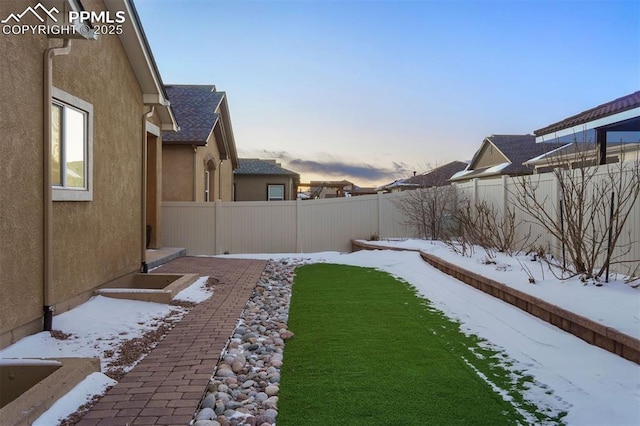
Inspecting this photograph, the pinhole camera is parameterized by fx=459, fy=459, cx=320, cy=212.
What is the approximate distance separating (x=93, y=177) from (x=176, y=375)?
12.6ft

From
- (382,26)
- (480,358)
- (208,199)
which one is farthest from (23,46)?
(208,199)

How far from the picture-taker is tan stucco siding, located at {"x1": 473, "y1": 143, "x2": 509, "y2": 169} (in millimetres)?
29672

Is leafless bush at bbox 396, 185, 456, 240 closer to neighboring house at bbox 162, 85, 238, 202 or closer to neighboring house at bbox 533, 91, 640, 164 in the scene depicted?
neighboring house at bbox 533, 91, 640, 164

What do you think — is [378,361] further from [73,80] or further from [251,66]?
[251,66]

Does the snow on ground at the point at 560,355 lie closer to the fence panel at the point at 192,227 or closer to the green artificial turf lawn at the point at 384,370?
the green artificial turf lawn at the point at 384,370

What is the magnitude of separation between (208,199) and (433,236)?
28.9 feet

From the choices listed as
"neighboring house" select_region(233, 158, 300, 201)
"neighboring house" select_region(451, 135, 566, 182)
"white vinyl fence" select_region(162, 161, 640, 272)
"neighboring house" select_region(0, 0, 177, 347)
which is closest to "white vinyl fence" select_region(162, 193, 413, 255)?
"white vinyl fence" select_region(162, 161, 640, 272)

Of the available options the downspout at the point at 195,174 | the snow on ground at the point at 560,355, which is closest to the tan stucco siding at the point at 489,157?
the downspout at the point at 195,174

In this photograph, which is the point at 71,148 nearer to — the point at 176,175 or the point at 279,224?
the point at 279,224

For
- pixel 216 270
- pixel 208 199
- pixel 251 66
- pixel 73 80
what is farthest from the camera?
pixel 208 199

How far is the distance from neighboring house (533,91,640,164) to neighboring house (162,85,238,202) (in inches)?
402

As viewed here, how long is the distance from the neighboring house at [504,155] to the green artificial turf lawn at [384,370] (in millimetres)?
21190

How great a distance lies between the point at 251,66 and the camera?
1418 cm

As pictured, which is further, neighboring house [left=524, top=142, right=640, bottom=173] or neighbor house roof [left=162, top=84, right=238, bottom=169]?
neighbor house roof [left=162, top=84, right=238, bottom=169]
